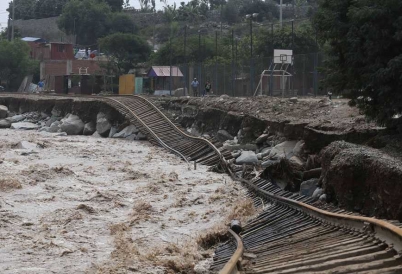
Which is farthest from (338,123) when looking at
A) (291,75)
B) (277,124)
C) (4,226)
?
(291,75)

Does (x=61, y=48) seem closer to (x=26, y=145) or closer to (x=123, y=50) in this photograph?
(x=123, y=50)

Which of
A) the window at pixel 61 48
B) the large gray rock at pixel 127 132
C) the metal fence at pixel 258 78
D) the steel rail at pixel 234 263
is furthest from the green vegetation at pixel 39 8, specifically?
the steel rail at pixel 234 263

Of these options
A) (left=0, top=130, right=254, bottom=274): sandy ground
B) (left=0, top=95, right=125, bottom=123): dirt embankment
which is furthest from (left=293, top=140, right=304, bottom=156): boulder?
(left=0, top=95, right=125, bottom=123): dirt embankment

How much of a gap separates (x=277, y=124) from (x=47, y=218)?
12.4m

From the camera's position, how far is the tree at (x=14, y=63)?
9225 centimetres

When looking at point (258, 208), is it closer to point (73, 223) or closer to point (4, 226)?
point (73, 223)

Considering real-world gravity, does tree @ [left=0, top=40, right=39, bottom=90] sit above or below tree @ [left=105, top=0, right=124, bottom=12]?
below

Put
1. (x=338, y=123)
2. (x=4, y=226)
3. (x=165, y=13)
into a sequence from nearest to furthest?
1. (x=4, y=226)
2. (x=338, y=123)
3. (x=165, y=13)

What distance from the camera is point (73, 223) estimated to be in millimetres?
17125

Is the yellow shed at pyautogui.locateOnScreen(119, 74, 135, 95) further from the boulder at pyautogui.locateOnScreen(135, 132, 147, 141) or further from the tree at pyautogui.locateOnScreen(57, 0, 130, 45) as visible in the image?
the tree at pyautogui.locateOnScreen(57, 0, 130, 45)

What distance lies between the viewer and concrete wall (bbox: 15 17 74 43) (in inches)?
5408

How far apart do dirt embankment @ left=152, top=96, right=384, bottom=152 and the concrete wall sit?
9399 cm

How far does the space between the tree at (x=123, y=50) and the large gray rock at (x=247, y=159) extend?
182 feet

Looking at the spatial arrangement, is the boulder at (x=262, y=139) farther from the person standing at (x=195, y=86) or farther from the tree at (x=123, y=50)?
the tree at (x=123, y=50)
